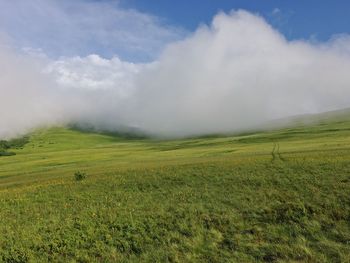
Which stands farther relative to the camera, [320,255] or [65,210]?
[65,210]

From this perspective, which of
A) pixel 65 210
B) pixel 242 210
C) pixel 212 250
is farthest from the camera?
pixel 65 210

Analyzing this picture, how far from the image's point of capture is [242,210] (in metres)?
27.4

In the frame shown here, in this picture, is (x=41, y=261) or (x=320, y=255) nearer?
(x=320, y=255)

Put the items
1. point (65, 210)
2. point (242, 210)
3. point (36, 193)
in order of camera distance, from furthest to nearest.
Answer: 1. point (36, 193)
2. point (65, 210)
3. point (242, 210)

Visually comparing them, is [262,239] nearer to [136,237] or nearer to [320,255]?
[320,255]

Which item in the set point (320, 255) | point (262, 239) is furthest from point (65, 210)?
point (320, 255)

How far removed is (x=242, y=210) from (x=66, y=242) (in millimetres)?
12199

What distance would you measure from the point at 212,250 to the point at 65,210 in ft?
47.1

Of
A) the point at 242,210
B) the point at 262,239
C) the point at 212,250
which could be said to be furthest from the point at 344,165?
the point at 212,250

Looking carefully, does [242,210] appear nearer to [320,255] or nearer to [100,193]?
[320,255]

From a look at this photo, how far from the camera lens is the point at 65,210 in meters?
31.8

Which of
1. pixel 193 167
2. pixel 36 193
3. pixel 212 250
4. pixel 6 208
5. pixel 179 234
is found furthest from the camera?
pixel 193 167

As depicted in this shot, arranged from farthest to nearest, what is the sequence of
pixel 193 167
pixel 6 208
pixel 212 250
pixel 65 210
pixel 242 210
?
1. pixel 193 167
2. pixel 6 208
3. pixel 65 210
4. pixel 242 210
5. pixel 212 250

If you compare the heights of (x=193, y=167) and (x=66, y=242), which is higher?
(x=193, y=167)
